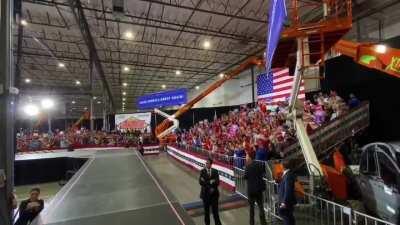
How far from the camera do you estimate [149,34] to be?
17.3 meters

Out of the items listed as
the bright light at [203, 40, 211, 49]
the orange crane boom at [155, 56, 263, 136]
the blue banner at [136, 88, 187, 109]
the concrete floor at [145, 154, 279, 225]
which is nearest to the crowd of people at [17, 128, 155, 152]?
the orange crane boom at [155, 56, 263, 136]

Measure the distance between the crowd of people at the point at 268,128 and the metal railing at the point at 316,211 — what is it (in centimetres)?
150

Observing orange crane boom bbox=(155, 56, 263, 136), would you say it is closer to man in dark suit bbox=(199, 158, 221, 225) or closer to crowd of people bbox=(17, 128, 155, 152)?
crowd of people bbox=(17, 128, 155, 152)

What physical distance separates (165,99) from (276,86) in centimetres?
908

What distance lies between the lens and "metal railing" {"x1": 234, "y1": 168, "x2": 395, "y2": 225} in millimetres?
4137

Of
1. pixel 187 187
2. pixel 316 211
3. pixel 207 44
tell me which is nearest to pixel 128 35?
pixel 207 44

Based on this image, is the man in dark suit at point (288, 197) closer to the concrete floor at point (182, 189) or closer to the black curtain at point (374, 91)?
the concrete floor at point (182, 189)

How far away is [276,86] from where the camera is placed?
16.2 m

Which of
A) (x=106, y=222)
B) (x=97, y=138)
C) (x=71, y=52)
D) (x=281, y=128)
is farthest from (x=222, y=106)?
(x=106, y=222)

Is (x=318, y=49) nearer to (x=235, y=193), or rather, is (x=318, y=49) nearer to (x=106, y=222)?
(x=235, y=193)

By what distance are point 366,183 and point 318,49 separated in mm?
3082

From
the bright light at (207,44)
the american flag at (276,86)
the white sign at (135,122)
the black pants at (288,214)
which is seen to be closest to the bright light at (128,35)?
the bright light at (207,44)

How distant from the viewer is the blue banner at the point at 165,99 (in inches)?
819

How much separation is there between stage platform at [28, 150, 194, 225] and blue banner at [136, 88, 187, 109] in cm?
1579
